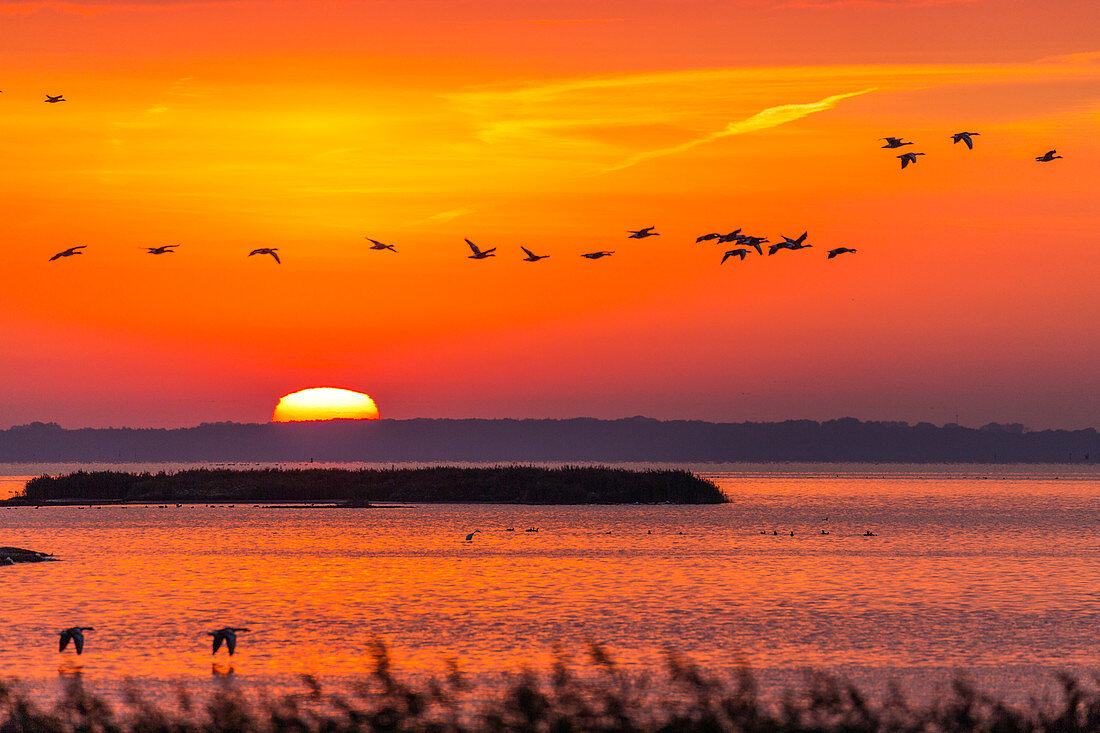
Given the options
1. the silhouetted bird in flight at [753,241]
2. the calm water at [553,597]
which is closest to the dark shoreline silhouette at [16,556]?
the calm water at [553,597]

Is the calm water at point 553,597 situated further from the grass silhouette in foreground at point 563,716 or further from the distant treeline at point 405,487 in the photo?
the distant treeline at point 405,487

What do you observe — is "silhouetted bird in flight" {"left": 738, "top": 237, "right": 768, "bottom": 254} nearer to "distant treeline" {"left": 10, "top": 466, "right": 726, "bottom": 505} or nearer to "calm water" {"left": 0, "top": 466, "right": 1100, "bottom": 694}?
"calm water" {"left": 0, "top": 466, "right": 1100, "bottom": 694}

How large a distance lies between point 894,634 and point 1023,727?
29.6 m

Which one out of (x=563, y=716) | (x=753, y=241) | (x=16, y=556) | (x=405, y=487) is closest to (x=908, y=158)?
(x=753, y=241)

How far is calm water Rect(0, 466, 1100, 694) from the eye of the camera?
1677 inches

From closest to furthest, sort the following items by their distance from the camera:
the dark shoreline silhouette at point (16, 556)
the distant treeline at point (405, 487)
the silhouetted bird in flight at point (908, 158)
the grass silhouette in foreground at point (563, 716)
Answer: the grass silhouette in foreground at point (563, 716) → the silhouetted bird in flight at point (908, 158) → the dark shoreline silhouette at point (16, 556) → the distant treeline at point (405, 487)

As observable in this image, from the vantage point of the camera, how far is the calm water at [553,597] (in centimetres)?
4259

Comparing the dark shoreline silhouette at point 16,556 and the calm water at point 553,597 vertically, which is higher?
the dark shoreline silhouette at point 16,556

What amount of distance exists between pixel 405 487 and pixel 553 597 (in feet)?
318

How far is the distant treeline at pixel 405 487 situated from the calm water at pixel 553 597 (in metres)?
24.3

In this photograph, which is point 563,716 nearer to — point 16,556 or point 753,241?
point 753,241

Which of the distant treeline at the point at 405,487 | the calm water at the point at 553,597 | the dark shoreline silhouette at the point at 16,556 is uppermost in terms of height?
the distant treeline at the point at 405,487

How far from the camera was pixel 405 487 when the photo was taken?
15688 centimetres

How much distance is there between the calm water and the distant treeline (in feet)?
79.7
